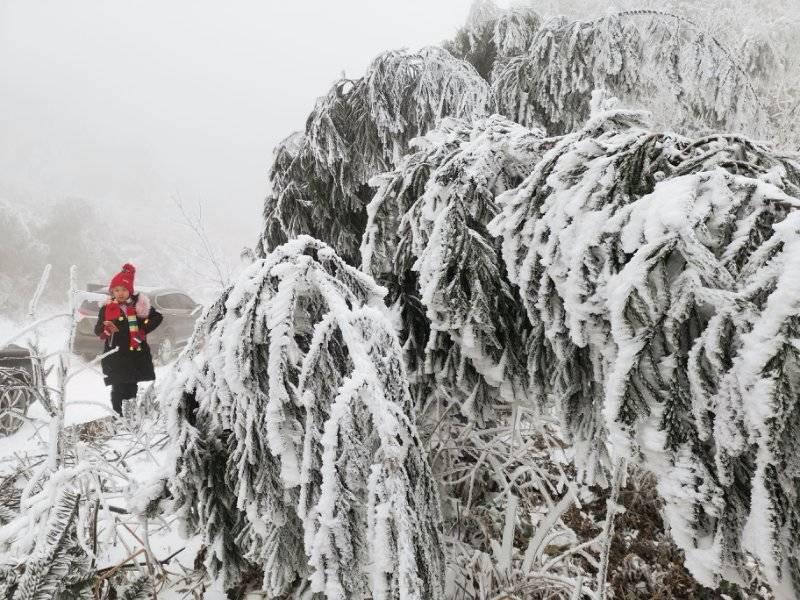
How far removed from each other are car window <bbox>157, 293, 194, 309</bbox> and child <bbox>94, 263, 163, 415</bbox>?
6.50m

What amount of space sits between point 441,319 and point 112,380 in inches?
169

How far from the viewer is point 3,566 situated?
1295mm

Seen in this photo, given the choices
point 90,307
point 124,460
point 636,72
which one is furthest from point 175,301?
point 636,72

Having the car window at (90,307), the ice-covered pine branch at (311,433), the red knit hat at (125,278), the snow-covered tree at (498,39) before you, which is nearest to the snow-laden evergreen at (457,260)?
the ice-covered pine branch at (311,433)

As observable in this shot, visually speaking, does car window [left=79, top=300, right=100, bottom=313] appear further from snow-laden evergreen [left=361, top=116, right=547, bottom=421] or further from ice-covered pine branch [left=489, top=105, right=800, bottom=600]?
ice-covered pine branch [left=489, top=105, right=800, bottom=600]

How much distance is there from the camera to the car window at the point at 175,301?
35.2ft

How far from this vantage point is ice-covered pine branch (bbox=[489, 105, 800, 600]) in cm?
A: 80

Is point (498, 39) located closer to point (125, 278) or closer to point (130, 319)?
point (125, 278)

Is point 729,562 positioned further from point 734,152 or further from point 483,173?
point 483,173

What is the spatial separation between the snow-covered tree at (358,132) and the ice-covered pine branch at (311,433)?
81.9 inches

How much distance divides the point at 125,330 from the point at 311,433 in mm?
4271

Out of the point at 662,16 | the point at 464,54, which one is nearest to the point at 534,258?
the point at 662,16

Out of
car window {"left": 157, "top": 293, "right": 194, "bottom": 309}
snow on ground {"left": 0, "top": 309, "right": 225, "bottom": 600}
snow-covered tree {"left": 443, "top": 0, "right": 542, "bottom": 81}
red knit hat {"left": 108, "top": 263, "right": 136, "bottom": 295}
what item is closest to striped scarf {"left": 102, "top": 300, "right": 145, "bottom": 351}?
red knit hat {"left": 108, "top": 263, "right": 136, "bottom": 295}

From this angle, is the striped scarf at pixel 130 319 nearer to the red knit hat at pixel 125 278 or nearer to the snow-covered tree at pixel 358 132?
the red knit hat at pixel 125 278
